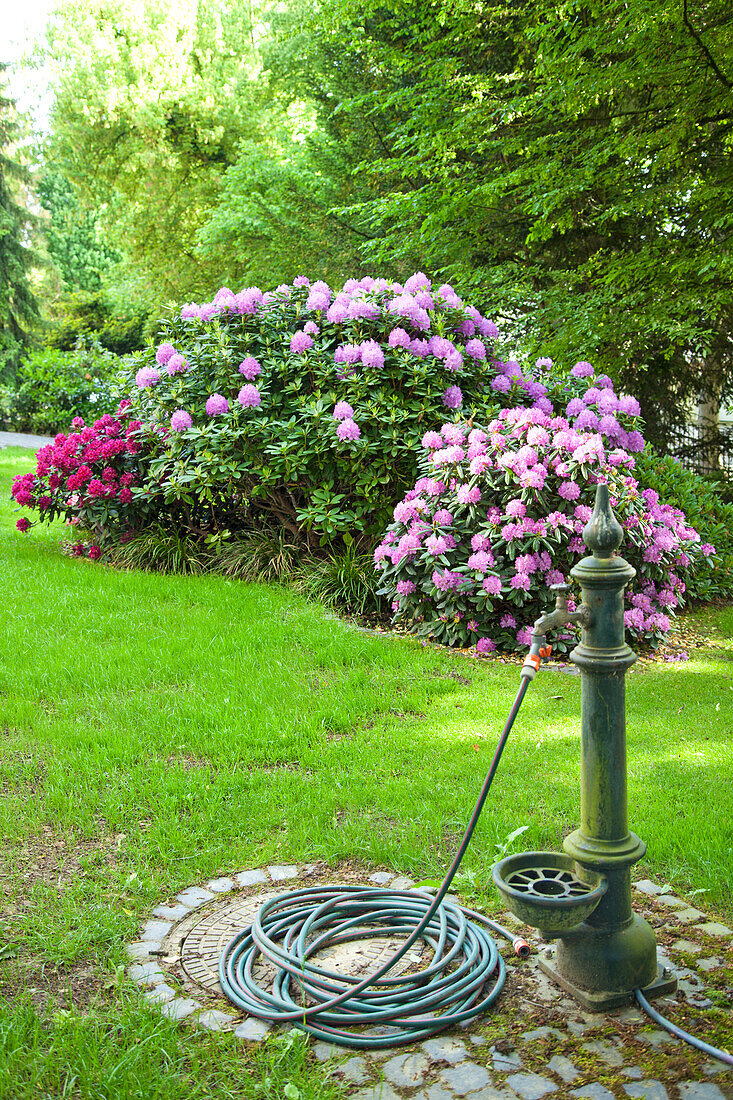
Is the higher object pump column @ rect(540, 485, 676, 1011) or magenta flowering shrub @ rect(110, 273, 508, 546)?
magenta flowering shrub @ rect(110, 273, 508, 546)

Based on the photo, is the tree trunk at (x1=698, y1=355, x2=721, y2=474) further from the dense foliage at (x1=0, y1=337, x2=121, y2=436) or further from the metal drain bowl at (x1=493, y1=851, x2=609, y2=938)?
the dense foliage at (x1=0, y1=337, x2=121, y2=436)

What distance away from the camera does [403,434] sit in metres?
6.40

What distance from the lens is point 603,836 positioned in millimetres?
2258

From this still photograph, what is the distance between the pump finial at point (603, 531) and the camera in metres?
2.23

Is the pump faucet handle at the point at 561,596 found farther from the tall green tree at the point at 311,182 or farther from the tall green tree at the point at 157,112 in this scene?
the tall green tree at the point at 157,112

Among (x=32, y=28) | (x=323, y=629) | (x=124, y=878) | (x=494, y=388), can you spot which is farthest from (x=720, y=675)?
(x=32, y=28)

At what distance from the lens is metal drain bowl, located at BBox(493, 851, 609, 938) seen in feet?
6.84

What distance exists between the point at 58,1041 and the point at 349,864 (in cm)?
116

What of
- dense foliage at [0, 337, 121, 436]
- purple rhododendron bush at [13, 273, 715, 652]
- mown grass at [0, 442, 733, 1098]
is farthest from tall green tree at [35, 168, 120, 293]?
mown grass at [0, 442, 733, 1098]

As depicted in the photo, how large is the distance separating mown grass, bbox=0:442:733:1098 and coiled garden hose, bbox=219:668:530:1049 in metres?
0.16

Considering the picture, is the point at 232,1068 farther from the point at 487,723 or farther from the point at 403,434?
the point at 403,434

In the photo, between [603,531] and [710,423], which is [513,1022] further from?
[710,423]

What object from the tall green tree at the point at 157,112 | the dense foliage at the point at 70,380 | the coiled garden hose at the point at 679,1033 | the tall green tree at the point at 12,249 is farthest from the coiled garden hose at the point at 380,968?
the tall green tree at the point at 12,249

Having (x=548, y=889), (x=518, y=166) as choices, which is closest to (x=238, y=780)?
(x=548, y=889)
